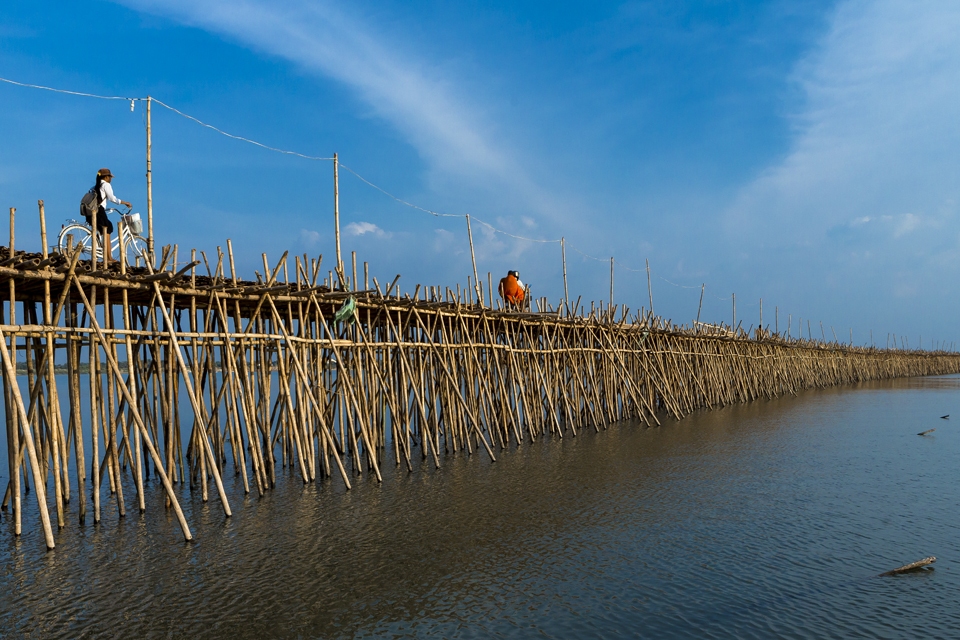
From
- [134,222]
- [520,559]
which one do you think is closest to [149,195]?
[134,222]

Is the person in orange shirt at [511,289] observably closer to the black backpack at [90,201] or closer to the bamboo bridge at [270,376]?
the bamboo bridge at [270,376]

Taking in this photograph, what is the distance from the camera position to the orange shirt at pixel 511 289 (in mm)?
20375

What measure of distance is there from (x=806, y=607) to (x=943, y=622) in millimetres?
1236

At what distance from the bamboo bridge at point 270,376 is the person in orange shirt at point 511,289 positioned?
0.85 meters

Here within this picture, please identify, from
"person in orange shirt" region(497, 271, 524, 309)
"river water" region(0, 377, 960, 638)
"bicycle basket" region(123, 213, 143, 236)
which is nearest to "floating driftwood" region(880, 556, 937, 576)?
"river water" region(0, 377, 960, 638)

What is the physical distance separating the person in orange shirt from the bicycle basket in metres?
10.8

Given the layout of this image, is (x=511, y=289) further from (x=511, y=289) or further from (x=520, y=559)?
(x=520, y=559)

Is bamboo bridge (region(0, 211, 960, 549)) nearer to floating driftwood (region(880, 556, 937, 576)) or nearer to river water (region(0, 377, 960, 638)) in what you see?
river water (region(0, 377, 960, 638))

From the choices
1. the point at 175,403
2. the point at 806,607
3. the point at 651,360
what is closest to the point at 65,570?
the point at 175,403

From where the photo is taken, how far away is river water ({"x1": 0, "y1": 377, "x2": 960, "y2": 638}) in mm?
6797

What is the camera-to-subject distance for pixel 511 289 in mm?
20422

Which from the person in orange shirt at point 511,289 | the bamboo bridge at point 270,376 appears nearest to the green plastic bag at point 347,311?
the bamboo bridge at point 270,376

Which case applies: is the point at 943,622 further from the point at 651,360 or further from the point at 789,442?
the point at 651,360

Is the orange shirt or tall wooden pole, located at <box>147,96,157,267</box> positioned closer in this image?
tall wooden pole, located at <box>147,96,157,267</box>
